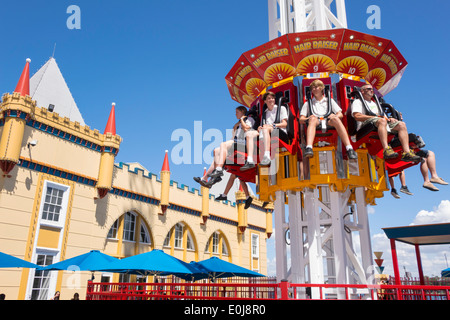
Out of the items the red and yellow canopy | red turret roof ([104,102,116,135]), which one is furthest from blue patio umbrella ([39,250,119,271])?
Result: the red and yellow canopy

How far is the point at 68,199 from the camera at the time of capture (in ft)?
58.1

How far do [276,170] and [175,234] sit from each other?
15.8 m

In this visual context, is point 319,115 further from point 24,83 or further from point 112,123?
point 112,123

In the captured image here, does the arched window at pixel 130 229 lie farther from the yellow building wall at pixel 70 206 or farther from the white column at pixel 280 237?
the white column at pixel 280 237

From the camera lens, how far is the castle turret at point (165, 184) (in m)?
23.0

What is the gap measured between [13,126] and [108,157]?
5.13m

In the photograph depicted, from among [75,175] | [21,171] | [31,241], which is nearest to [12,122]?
[21,171]

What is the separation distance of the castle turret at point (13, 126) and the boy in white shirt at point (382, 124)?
13.8 meters

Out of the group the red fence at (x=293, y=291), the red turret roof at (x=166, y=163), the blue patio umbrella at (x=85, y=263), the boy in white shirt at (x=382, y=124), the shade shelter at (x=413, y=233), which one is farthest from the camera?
the red turret roof at (x=166, y=163)

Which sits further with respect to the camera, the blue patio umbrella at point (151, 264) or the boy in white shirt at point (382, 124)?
the blue patio umbrella at point (151, 264)

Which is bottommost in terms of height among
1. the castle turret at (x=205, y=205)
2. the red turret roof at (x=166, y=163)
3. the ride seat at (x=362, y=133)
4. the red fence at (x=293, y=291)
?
the red fence at (x=293, y=291)

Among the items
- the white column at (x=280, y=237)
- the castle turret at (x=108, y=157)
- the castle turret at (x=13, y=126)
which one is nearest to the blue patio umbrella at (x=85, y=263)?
the castle turret at (x=13, y=126)

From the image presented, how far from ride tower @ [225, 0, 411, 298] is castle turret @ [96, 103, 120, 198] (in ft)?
34.1
